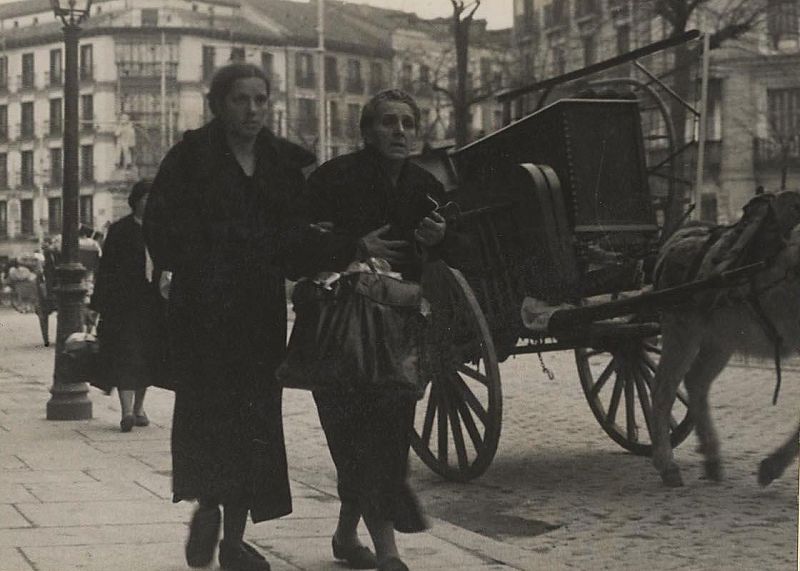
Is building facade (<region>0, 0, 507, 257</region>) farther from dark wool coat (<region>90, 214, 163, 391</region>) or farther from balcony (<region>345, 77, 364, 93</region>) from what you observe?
dark wool coat (<region>90, 214, 163, 391</region>)

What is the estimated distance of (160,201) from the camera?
488 centimetres

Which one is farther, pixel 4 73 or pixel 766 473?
pixel 4 73

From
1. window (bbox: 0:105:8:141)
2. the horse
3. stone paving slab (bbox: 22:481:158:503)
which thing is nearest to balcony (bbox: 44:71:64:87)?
window (bbox: 0:105:8:141)

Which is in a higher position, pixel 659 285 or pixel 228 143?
pixel 228 143

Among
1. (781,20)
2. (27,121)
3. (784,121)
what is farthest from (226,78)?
(27,121)

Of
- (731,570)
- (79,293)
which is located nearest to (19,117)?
(79,293)

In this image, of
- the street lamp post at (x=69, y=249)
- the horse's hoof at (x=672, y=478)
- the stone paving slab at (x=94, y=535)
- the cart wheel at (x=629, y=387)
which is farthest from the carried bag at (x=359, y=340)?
the street lamp post at (x=69, y=249)

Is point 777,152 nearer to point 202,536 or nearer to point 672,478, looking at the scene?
point 672,478

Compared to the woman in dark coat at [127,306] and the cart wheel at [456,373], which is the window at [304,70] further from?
the woman in dark coat at [127,306]

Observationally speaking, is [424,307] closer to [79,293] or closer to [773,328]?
[773,328]

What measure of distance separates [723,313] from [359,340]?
2.82 meters

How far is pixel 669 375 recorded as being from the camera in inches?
283

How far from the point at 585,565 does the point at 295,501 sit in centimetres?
152

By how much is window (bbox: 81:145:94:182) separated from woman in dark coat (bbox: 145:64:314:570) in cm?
390
